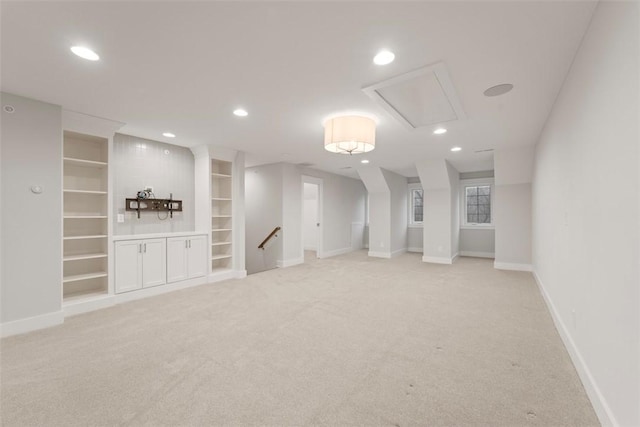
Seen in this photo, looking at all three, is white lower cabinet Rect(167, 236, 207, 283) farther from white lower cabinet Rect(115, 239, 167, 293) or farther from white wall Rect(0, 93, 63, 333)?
white wall Rect(0, 93, 63, 333)

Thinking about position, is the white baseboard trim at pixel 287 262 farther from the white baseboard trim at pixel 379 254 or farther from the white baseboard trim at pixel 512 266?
the white baseboard trim at pixel 512 266

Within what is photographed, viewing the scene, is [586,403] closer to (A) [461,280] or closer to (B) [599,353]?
(B) [599,353]

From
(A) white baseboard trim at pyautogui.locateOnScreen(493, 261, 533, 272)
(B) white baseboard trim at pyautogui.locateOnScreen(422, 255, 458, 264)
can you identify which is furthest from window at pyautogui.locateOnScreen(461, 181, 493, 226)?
(A) white baseboard trim at pyautogui.locateOnScreen(493, 261, 533, 272)

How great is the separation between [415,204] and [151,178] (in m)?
7.59

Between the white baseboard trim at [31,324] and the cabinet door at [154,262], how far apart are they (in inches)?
41.7

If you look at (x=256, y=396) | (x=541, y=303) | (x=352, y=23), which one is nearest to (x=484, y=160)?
(x=541, y=303)

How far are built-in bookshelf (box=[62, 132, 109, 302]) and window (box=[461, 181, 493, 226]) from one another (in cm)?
853

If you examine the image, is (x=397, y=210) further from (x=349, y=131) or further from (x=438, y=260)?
(x=349, y=131)

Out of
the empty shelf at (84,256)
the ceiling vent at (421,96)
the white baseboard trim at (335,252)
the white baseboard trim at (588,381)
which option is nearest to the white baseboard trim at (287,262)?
the white baseboard trim at (335,252)

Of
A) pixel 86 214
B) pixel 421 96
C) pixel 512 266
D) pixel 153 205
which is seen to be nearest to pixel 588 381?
pixel 421 96

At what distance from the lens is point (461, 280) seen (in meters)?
5.00

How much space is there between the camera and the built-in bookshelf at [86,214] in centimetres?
373

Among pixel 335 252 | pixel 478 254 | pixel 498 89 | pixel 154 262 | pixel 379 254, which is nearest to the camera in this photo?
pixel 498 89

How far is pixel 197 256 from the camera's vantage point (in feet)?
15.8
